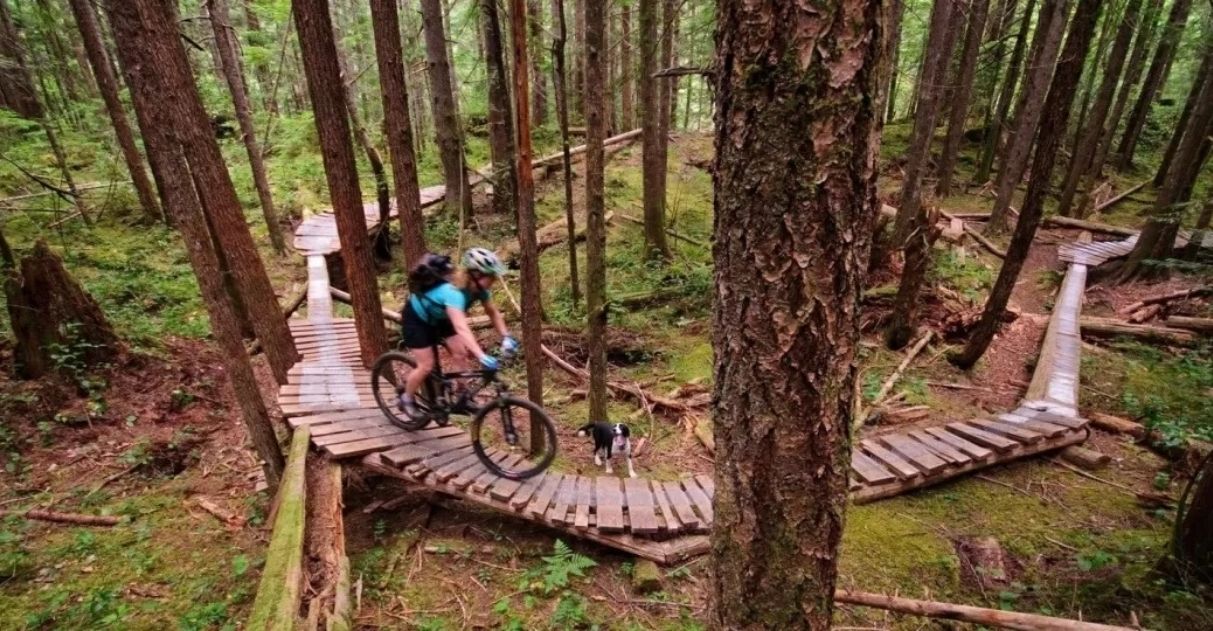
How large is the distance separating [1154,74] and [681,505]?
24.8m

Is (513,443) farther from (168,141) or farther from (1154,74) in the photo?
(1154,74)

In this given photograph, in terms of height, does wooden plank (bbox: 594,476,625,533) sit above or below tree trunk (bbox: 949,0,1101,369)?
below

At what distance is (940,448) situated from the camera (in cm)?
623

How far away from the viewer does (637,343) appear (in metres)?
10.3

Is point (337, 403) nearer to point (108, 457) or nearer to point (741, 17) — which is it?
point (108, 457)

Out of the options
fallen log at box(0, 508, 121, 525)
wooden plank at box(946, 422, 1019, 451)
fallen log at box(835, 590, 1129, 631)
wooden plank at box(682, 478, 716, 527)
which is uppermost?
fallen log at box(835, 590, 1129, 631)

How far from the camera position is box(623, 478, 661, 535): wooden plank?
541 cm

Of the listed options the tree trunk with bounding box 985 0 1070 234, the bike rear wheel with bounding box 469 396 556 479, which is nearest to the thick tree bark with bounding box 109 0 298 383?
the bike rear wheel with bounding box 469 396 556 479

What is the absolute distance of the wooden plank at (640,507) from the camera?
541cm

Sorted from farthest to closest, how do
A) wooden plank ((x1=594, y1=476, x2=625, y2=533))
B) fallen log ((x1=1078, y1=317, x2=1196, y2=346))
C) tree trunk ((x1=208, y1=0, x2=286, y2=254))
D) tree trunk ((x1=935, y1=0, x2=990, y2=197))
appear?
tree trunk ((x1=935, y1=0, x2=990, y2=197))
tree trunk ((x1=208, y1=0, x2=286, y2=254))
fallen log ((x1=1078, y1=317, x2=1196, y2=346))
wooden plank ((x1=594, y1=476, x2=625, y2=533))

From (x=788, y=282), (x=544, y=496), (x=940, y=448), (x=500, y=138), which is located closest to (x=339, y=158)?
(x=544, y=496)

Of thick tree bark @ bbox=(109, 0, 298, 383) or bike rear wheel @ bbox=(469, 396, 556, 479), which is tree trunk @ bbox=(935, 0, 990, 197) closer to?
bike rear wheel @ bbox=(469, 396, 556, 479)

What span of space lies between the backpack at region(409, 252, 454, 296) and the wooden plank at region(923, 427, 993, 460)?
20.2 feet

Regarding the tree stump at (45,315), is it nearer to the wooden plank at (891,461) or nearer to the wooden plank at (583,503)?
the wooden plank at (583,503)
